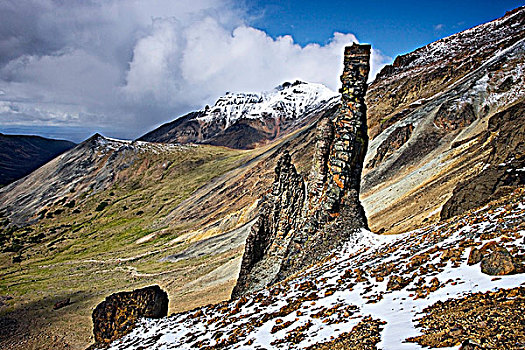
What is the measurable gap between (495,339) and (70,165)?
154824 millimetres

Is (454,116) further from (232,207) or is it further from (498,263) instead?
(498,263)

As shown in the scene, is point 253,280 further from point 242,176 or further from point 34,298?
point 242,176

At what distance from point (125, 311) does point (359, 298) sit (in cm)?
1079

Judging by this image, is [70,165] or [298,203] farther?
[70,165]

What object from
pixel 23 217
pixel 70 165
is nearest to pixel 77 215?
pixel 23 217

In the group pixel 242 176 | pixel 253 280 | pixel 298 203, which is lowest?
pixel 253 280

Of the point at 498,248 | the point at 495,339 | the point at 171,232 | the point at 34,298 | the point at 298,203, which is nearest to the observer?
the point at 495,339

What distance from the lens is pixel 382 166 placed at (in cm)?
5484

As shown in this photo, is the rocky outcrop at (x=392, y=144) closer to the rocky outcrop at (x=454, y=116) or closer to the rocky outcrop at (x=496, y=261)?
the rocky outcrop at (x=454, y=116)

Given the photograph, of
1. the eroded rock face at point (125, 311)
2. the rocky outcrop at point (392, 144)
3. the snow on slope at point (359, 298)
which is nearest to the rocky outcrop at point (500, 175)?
the snow on slope at point (359, 298)

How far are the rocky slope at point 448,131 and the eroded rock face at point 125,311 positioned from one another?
16277mm

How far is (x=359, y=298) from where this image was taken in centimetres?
877

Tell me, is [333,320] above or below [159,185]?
below

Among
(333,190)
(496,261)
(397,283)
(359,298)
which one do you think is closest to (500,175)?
(333,190)
